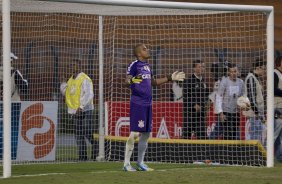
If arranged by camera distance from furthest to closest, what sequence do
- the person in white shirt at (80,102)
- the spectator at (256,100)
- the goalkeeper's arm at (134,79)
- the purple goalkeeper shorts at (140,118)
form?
the person in white shirt at (80,102), the spectator at (256,100), the goalkeeper's arm at (134,79), the purple goalkeeper shorts at (140,118)

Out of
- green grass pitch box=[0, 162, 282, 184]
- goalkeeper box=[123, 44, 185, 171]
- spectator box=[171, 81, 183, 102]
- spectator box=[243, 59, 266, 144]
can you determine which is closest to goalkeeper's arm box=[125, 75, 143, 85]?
goalkeeper box=[123, 44, 185, 171]

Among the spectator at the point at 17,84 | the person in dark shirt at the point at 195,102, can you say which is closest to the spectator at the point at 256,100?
the person in dark shirt at the point at 195,102

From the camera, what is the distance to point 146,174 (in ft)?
53.5

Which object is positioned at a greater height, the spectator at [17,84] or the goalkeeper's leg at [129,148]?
the spectator at [17,84]

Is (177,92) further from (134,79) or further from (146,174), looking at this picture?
(146,174)

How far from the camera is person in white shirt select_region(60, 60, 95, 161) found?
68.1 ft

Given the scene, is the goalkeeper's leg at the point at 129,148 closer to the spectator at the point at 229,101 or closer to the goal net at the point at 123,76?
the goal net at the point at 123,76

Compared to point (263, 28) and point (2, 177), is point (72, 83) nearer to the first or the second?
point (263, 28)

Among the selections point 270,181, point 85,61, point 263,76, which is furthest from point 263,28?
point 270,181

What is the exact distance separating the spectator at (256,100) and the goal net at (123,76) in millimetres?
38

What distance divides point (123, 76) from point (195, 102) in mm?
2463

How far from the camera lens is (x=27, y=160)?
19.9m

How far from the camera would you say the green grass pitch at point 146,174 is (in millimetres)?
14992

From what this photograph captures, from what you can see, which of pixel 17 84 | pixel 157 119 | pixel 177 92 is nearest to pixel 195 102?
pixel 177 92
